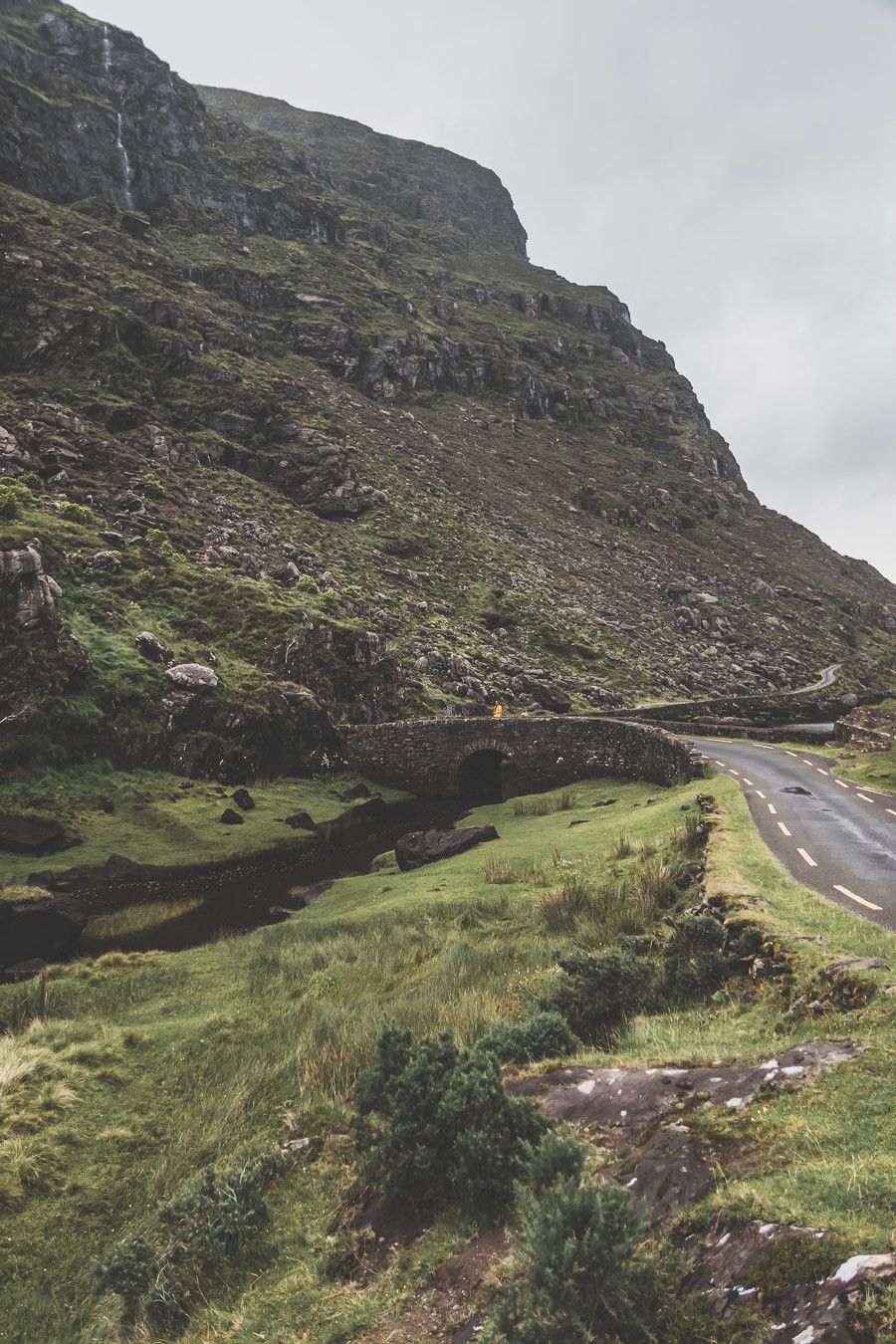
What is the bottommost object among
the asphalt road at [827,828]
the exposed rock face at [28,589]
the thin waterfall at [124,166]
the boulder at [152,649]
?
the asphalt road at [827,828]

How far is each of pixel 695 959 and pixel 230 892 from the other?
18055mm

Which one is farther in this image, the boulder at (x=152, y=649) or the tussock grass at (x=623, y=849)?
the boulder at (x=152, y=649)

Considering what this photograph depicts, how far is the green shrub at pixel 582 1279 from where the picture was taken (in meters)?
A: 3.74

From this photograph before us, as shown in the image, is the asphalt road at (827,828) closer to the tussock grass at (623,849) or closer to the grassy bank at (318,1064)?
the grassy bank at (318,1064)

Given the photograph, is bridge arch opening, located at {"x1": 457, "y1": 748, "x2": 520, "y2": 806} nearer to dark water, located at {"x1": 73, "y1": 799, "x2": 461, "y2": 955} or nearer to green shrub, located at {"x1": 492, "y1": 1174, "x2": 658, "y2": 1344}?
dark water, located at {"x1": 73, "y1": 799, "x2": 461, "y2": 955}

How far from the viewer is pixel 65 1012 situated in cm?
1370

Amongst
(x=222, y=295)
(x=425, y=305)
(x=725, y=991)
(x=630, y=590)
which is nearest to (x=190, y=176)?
(x=222, y=295)

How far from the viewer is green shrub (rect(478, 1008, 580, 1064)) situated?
333 inches

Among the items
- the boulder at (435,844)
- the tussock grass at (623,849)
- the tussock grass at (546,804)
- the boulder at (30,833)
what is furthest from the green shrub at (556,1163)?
the tussock grass at (546,804)

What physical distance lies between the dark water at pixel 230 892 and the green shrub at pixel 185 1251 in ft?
40.6

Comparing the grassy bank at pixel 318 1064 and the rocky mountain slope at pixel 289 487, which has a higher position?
the rocky mountain slope at pixel 289 487

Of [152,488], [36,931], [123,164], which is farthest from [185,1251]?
[123,164]

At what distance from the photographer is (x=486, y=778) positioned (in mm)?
43812

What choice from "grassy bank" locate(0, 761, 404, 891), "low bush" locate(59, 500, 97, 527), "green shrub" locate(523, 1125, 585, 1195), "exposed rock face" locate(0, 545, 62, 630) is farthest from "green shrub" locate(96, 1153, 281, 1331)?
"low bush" locate(59, 500, 97, 527)
